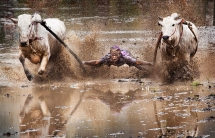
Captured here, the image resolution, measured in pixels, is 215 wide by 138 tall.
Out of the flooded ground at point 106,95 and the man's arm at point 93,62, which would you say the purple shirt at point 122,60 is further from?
the flooded ground at point 106,95

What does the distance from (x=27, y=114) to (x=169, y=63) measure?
150 inches

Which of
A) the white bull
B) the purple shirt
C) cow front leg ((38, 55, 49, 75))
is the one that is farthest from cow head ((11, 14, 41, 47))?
the purple shirt

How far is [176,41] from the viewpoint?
42.9 feet

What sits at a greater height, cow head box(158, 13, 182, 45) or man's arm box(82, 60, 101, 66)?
cow head box(158, 13, 182, 45)

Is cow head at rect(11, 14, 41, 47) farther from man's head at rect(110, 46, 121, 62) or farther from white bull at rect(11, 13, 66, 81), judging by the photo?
man's head at rect(110, 46, 121, 62)

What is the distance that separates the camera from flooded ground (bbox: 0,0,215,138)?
31.0ft

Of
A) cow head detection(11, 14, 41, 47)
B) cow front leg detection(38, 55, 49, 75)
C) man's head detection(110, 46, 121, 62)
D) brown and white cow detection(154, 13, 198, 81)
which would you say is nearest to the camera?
brown and white cow detection(154, 13, 198, 81)

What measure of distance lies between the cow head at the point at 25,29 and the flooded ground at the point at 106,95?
38.6 inches

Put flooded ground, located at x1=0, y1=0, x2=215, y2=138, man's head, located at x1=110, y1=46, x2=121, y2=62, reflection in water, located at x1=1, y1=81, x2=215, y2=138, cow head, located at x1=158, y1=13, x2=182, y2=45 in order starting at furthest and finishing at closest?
man's head, located at x1=110, y1=46, x2=121, y2=62 → cow head, located at x1=158, y1=13, x2=182, y2=45 → flooded ground, located at x1=0, y1=0, x2=215, y2=138 → reflection in water, located at x1=1, y1=81, x2=215, y2=138

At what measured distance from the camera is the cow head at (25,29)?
13164 millimetres

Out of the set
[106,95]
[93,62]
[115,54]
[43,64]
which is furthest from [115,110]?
[93,62]

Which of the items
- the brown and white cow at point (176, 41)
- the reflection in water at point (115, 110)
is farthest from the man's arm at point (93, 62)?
the brown and white cow at point (176, 41)

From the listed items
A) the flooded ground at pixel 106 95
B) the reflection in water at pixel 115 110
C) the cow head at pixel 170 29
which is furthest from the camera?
the cow head at pixel 170 29

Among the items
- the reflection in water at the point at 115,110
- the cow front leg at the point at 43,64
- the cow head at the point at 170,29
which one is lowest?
the reflection in water at the point at 115,110
